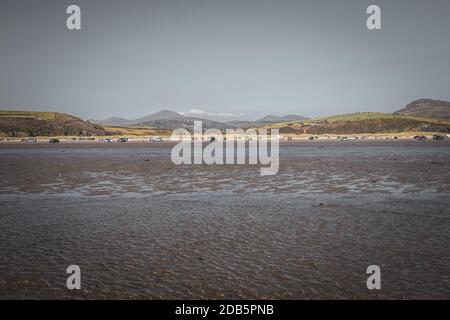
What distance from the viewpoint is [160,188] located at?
2545 centimetres

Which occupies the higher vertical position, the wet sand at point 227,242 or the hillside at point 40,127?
the hillside at point 40,127

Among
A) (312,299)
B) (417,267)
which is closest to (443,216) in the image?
(417,267)

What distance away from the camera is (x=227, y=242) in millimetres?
12406

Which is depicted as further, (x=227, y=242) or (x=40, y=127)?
(x=40, y=127)

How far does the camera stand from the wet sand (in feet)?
28.9

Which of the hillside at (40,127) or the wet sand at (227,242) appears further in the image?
the hillside at (40,127)

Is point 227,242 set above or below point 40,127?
below

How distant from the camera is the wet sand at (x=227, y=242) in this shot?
8.82m

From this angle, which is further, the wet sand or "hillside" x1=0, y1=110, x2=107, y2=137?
"hillside" x1=0, y1=110, x2=107, y2=137

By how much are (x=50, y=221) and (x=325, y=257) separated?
1152cm

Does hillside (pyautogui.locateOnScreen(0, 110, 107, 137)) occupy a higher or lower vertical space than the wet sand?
higher
